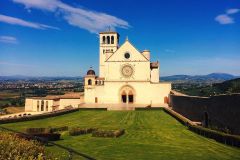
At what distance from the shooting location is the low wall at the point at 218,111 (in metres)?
24.6

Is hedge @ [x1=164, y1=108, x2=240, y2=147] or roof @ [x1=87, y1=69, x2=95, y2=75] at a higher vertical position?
roof @ [x1=87, y1=69, x2=95, y2=75]

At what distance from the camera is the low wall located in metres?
24.6

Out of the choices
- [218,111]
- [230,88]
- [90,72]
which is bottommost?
[218,111]

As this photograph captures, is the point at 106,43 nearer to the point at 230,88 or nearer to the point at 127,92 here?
the point at 127,92

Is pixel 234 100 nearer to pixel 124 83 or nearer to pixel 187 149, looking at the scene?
pixel 187 149

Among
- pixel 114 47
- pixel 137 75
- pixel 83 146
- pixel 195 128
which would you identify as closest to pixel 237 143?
pixel 195 128

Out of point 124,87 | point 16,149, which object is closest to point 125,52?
point 124,87

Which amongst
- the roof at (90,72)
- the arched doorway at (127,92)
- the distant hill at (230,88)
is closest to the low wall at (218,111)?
the distant hill at (230,88)

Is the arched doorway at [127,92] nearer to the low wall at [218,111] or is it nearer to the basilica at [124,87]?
the basilica at [124,87]

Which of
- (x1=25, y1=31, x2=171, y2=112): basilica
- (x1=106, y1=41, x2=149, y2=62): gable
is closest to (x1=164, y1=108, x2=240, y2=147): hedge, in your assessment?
(x1=25, y1=31, x2=171, y2=112): basilica

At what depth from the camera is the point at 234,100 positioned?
24703 millimetres

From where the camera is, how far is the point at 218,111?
2855 cm

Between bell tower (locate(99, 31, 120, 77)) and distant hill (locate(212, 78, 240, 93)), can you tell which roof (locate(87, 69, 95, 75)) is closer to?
bell tower (locate(99, 31, 120, 77))

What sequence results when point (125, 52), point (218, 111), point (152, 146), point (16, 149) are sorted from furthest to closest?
point (125, 52) < point (218, 111) < point (152, 146) < point (16, 149)
